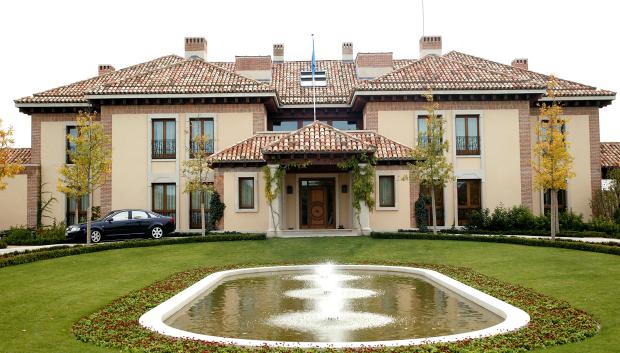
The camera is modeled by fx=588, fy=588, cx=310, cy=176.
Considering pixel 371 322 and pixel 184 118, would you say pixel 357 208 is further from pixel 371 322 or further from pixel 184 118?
pixel 371 322

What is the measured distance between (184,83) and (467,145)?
1510 cm

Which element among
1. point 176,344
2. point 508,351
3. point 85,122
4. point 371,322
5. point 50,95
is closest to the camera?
point 508,351

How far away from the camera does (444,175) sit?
25531 mm

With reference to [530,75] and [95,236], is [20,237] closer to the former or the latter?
[95,236]

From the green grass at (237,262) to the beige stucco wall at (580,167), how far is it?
12.7 m

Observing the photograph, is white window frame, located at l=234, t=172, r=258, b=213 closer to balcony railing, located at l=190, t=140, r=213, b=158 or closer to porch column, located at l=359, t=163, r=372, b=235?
balcony railing, located at l=190, t=140, r=213, b=158

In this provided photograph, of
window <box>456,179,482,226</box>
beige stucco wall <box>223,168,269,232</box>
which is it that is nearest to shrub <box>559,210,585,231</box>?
window <box>456,179,482,226</box>

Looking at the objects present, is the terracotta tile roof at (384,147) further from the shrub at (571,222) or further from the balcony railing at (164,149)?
the balcony railing at (164,149)

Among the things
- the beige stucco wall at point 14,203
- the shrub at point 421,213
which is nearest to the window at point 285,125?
the shrub at point 421,213

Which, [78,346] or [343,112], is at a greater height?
[343,112]

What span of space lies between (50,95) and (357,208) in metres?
18.6

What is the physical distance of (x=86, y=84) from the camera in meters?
34.2

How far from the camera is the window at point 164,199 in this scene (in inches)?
1201

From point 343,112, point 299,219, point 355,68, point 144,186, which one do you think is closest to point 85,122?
point 144,186
